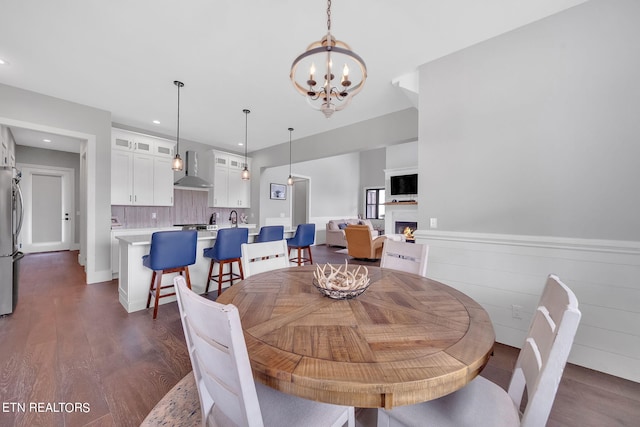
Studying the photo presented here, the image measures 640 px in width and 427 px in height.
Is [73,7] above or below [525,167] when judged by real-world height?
above

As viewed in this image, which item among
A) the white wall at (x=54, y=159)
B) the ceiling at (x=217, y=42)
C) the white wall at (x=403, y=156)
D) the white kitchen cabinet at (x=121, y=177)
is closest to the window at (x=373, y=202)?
the white wall at (x=403, y=156)

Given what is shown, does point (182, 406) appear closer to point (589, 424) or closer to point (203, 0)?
point (589, 424)

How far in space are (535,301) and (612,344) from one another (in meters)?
0.46

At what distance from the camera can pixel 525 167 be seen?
207 cm

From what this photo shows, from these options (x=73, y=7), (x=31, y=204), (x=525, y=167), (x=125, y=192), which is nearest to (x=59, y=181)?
(x=31, y=204)

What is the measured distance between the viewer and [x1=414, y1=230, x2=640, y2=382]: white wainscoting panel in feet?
5.60

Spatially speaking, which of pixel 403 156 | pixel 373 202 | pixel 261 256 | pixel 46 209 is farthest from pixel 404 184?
pixel 46 209

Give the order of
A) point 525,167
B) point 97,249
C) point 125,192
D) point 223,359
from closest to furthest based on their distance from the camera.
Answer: point 223,359 < point 525,167 < point 97,249 < point 125,192

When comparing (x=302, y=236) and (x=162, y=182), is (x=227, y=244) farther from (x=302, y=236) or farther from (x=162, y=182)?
(x=162, y=182)

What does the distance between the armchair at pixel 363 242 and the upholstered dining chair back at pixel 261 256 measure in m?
3.49

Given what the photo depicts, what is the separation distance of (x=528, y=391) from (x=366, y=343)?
1.97 feet

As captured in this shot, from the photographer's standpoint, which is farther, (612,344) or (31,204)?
(31,204)

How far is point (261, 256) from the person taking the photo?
1904mm

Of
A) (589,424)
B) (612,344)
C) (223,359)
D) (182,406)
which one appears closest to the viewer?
(223,359)
